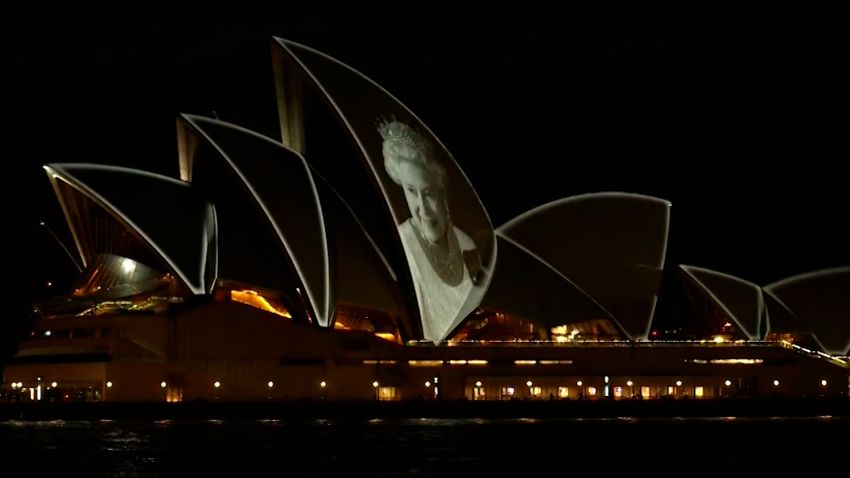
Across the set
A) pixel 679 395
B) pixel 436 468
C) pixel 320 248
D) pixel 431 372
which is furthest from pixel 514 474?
pixel 679 395

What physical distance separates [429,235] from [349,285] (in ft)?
13.7

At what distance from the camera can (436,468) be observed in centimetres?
3856

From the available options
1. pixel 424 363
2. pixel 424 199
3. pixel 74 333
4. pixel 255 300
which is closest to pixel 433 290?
pixel 424 363

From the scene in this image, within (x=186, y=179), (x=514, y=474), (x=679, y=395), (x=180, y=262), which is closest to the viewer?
(x=514, y=474)

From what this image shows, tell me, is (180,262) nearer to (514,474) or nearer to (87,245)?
(87,245)

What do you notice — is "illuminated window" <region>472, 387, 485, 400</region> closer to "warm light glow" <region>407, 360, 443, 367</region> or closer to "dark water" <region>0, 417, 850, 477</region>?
"warm light glow" <region>407, 360, 443, 367</region>

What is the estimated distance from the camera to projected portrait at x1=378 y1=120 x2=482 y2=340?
59.6 meters

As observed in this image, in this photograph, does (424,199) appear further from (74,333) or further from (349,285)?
(74,333)

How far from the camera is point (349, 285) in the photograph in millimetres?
59219

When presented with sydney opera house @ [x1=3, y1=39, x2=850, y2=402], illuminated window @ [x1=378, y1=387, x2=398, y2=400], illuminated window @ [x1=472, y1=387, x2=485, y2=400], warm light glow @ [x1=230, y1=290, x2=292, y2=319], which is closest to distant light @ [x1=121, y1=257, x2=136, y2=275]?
sydney opera house @ [x1=3, y1=39, x2=850, y2=402]

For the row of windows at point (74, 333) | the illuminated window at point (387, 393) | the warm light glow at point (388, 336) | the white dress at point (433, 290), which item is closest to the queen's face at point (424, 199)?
the white dress at point (433, 290)

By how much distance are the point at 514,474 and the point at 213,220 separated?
24.2m

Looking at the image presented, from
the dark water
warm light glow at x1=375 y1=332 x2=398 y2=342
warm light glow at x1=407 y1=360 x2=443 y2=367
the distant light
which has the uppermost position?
the distant light

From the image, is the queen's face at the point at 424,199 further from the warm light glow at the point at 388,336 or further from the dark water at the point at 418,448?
the dark water at the point at 418,448
